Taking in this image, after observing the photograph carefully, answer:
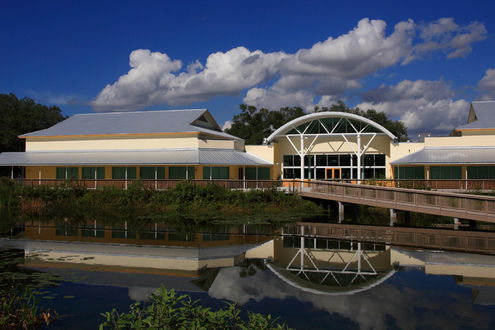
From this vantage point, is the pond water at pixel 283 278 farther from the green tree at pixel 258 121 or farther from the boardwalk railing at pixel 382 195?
the green tree at pixel 258 121

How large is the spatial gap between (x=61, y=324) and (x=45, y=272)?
3.81 meters

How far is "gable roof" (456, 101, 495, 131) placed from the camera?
Result: 94.7 ft

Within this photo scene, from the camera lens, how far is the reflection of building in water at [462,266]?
31.9 feet

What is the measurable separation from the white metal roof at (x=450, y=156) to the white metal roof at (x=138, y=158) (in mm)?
10602

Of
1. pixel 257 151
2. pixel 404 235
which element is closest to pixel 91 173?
pixel 257 151

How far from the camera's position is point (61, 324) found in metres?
7.73

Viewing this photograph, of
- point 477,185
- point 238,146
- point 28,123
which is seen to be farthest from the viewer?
point 28,123

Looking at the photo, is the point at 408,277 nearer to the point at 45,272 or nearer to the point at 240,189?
the point at 45,272

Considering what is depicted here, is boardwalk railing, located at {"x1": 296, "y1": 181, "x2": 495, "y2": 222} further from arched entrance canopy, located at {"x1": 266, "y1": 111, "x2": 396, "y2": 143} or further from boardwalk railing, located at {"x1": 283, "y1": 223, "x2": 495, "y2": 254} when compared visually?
arched entrance canopy, located at {"x1": 266, "y1": 111, "x2": 396, "y2": 143}

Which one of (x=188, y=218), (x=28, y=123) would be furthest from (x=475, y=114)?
(x=28, y=123)

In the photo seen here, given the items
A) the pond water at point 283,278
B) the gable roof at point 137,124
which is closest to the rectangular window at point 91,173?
the gable roof at point 137,124

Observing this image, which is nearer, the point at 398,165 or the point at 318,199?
the point at 318,199

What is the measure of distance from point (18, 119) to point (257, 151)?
33588mm

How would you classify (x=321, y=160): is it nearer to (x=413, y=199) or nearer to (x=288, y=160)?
(x=288, y=160)
